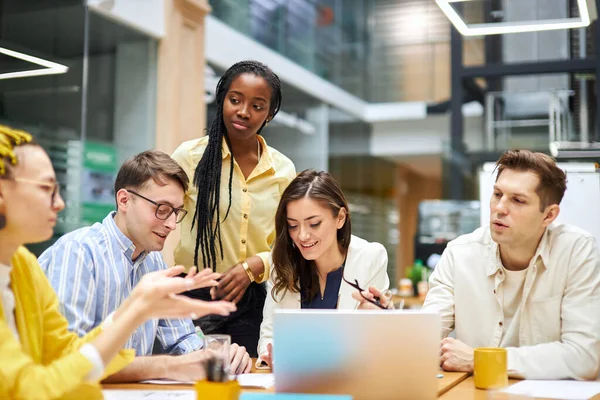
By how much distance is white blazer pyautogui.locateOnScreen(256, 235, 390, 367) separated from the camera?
2434 millimetres

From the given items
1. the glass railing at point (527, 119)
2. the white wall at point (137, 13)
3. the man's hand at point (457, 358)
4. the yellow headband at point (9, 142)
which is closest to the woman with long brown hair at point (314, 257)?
the man's hand at point (457, 358)

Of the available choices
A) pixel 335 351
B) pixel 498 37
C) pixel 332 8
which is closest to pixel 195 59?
Result: pixel 498 37

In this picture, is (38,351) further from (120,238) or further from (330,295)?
(330,295)

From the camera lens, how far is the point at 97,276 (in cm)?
193

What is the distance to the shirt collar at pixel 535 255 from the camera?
2.25m

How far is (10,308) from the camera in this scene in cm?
136

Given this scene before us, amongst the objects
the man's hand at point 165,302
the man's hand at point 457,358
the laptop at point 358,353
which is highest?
the man's hand at point 165,302

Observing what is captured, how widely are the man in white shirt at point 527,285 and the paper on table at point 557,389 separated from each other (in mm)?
77

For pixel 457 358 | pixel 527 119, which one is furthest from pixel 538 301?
pixel 527 119

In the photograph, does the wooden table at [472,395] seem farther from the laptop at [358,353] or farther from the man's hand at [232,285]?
the man's hand at [232,285]

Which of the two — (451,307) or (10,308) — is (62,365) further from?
(451,307)

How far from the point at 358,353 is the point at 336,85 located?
9.34 meters

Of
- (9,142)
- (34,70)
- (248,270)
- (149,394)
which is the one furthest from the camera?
(34,70)

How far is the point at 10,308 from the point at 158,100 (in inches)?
207
